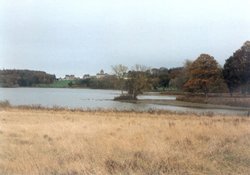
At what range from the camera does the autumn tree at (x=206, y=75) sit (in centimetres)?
8131

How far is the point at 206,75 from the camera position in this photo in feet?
A: 269

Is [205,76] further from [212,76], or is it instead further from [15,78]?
[15,78]

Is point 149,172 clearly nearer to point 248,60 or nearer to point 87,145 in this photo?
point 87,145

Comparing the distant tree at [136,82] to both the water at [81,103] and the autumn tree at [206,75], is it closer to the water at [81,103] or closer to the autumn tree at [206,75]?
the water at [81,103]

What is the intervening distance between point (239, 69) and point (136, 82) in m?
25.9

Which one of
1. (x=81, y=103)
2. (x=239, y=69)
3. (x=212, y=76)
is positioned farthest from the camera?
(x=212, y=76)

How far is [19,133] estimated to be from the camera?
1473cm

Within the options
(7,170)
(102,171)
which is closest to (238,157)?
(102,171)

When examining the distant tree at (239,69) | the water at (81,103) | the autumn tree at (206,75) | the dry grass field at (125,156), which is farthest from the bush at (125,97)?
the dry grass field at (125,156)

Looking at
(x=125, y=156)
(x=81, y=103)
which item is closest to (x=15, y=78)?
(x=81, y=103)

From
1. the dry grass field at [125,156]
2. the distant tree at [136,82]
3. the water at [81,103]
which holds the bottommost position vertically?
the water at [81,103]

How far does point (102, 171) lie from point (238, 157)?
3.83 metres

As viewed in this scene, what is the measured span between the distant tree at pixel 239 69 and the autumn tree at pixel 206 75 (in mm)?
2121

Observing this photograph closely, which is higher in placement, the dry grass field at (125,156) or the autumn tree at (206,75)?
the autumn tree at (206,75)
